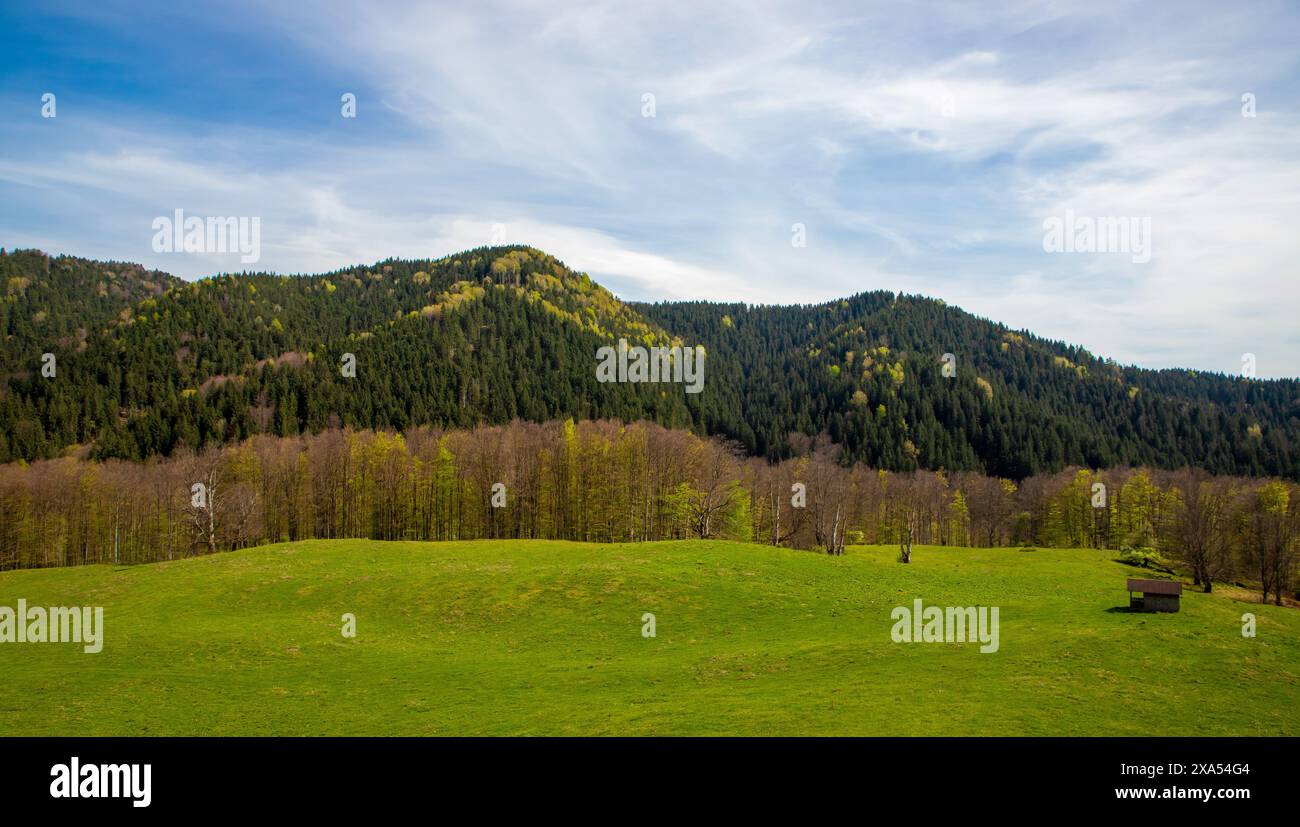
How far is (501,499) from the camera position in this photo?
10025cm

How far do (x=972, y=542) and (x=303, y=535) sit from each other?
126768 mm

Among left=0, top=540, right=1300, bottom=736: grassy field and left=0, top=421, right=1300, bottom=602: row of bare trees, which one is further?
left=0, top=421, right=1300, bottom=602: row of bare trees

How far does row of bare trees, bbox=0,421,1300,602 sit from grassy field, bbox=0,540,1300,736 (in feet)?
97.9

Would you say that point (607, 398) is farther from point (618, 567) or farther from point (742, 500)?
point (618, 567)

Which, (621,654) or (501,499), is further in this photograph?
(501,499)

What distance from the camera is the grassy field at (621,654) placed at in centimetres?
2472

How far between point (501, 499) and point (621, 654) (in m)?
65.5

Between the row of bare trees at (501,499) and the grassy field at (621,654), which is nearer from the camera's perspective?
the grassy field at (621,654)

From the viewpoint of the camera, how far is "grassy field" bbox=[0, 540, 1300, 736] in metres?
24.7

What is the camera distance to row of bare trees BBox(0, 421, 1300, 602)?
299ft

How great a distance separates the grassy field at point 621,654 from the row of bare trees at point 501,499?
29849mm

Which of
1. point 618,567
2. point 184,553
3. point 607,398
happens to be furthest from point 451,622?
point 607,398

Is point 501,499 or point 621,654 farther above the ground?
Answer: point 501,499
